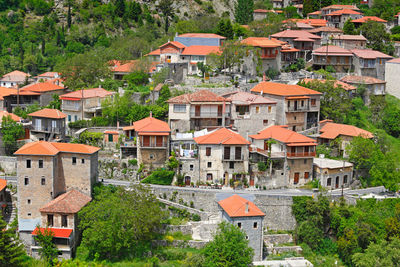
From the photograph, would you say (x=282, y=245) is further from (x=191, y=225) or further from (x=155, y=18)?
(x=155, y=18)

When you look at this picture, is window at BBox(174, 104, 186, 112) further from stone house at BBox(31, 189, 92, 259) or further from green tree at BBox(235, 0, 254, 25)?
green tree at BBox(235, 0, 254, 25)

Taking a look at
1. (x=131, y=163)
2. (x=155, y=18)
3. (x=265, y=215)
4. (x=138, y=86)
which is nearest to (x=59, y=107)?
(x=138, y=86)

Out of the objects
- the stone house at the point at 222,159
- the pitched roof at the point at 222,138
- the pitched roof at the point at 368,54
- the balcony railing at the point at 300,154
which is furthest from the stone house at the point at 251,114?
the pitched roof at the point at 368,54

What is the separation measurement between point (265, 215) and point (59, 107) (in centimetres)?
3241

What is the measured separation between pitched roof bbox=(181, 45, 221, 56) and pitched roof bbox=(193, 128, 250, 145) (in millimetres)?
22646

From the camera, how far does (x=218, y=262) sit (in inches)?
1756

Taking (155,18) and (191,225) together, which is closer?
(191,225)

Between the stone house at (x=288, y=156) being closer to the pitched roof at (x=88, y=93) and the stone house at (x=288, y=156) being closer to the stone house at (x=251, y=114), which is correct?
the stone house at (x=251, y=114)

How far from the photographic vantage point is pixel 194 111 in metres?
61.8

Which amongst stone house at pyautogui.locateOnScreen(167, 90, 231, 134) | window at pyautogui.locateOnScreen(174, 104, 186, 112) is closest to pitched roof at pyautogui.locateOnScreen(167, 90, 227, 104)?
stone house at pyautogui.locateOnScreen(167, 90, 231, 134)

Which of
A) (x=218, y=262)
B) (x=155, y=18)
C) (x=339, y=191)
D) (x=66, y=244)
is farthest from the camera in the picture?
(x=155, y=18)

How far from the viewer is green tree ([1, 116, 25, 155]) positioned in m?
61.6

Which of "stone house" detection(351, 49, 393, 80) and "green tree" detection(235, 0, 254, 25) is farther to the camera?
"green tree" detection(235, 0, 254, 25)

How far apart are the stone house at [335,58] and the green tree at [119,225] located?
1590 inches
